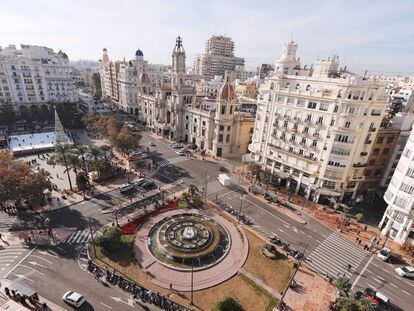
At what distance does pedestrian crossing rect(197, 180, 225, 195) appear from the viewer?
74.2 metres

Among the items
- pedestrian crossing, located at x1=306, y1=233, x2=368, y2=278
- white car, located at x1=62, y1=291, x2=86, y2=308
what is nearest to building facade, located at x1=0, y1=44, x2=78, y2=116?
white car, located at x1=62, y1=291, x2=86, y2=308

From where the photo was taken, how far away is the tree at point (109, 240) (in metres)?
46.8

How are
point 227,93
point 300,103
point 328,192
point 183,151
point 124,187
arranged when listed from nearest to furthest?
1. point 328,192
2. point 300,103
3. point 124,187
4. point 227,93
5. point 183,151

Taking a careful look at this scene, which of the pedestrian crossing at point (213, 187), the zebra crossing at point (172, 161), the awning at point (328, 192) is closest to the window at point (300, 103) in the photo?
the awning at point (328, 192)

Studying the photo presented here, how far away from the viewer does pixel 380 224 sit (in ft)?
200

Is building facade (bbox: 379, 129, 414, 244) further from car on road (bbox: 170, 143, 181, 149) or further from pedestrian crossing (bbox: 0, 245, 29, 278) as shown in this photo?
pedestrian crossing (bbox: 0, 245, 29, 278)

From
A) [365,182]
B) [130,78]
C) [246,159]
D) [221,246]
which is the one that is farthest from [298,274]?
[130,78]

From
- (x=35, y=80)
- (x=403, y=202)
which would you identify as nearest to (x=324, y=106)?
Answer: (x=403, y=202)

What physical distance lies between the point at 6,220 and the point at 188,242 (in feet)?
144

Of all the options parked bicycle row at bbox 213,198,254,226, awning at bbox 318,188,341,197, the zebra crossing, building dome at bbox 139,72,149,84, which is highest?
building dome at bbox 139,72,149,84

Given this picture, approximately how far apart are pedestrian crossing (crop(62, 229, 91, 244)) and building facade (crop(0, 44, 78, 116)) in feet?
307

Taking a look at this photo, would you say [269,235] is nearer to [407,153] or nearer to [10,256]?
[407,153]

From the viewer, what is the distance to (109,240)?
154 feet

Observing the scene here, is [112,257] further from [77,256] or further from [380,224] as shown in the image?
[380,224]
